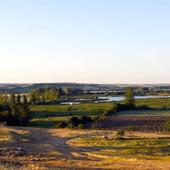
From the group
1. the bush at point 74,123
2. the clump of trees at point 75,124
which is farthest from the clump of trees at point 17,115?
the bush at point 74,123

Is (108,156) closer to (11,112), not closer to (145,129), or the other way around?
(145,129)

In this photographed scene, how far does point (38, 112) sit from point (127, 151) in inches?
2883

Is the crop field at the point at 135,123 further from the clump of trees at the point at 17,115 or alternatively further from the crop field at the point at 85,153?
the clump of trees at the point at 17,115

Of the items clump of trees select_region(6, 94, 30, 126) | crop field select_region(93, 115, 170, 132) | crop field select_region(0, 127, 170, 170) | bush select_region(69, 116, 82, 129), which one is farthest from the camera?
clump of trees select_region(6, 94, 30, 126)

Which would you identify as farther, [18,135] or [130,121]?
[130,121]

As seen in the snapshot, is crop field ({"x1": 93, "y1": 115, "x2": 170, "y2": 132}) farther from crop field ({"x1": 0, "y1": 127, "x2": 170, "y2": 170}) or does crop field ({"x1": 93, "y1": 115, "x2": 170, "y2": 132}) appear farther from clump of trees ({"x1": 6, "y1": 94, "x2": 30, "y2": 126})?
clump of trees ({"x1": 6, "y1": 94, "x2": 30, "y2": 126})

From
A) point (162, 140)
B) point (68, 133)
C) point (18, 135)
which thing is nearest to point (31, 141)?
point (18, 135)

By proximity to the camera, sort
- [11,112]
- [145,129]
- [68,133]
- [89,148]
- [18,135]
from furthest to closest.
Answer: [11,112] < [145,129] < [68,133] < [18,135] < [89,148]

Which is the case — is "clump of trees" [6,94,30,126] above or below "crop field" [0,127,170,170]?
above

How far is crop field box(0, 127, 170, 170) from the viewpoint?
3994 cm

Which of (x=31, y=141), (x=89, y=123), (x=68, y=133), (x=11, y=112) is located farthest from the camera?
(x=11, y=112)

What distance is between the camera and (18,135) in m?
67.4

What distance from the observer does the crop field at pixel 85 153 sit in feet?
131

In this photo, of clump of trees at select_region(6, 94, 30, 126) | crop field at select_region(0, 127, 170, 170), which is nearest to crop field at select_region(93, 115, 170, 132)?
crop field at select_region(0, 127, 170, 170)
